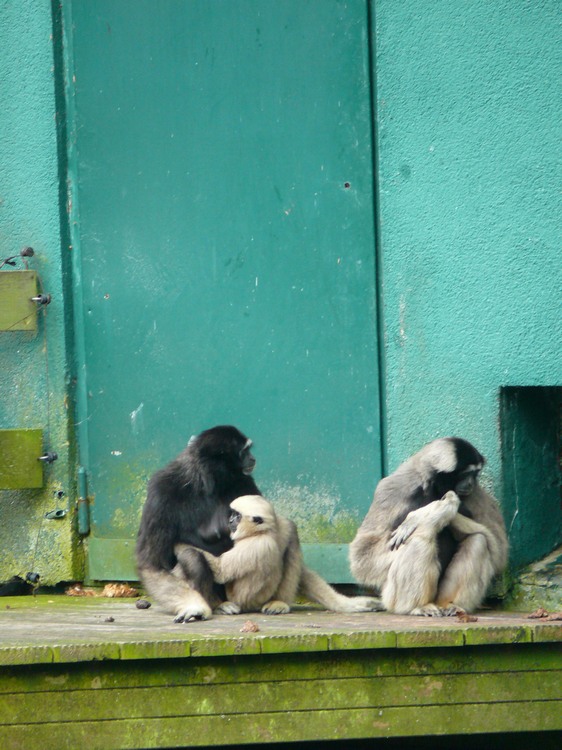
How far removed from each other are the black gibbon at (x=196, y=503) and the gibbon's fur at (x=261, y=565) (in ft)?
0.33

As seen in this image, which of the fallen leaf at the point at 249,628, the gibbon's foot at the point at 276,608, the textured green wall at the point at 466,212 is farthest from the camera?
the textured green wall at the point at 466,212

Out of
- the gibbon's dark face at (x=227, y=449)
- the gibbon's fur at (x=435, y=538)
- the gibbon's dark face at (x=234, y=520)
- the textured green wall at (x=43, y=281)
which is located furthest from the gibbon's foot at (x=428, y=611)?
the textured green wall at (x=43, y=281)

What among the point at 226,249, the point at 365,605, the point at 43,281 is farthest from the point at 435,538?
the point at 43,281

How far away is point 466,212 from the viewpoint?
25.2ft

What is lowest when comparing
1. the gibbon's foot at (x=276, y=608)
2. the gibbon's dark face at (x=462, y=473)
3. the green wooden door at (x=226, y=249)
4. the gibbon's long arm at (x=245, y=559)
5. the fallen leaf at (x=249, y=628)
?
the gibbon's foot at (x=276, y=608)

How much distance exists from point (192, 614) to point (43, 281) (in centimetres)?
276

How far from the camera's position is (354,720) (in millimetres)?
6148

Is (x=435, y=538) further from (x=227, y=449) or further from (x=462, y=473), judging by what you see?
(x=227, y=449)

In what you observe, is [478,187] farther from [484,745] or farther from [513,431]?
[484,745]

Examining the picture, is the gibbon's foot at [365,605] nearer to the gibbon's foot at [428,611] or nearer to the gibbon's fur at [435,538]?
the gibbon's fur at [435,538]

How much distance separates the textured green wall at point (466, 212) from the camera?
7418mm

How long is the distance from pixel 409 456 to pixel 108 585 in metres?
Answer: 2.26

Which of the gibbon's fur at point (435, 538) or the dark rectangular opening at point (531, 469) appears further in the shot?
the dark rectangular opening at point (531, 469)

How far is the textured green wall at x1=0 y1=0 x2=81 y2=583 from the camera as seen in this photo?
8.42 m
